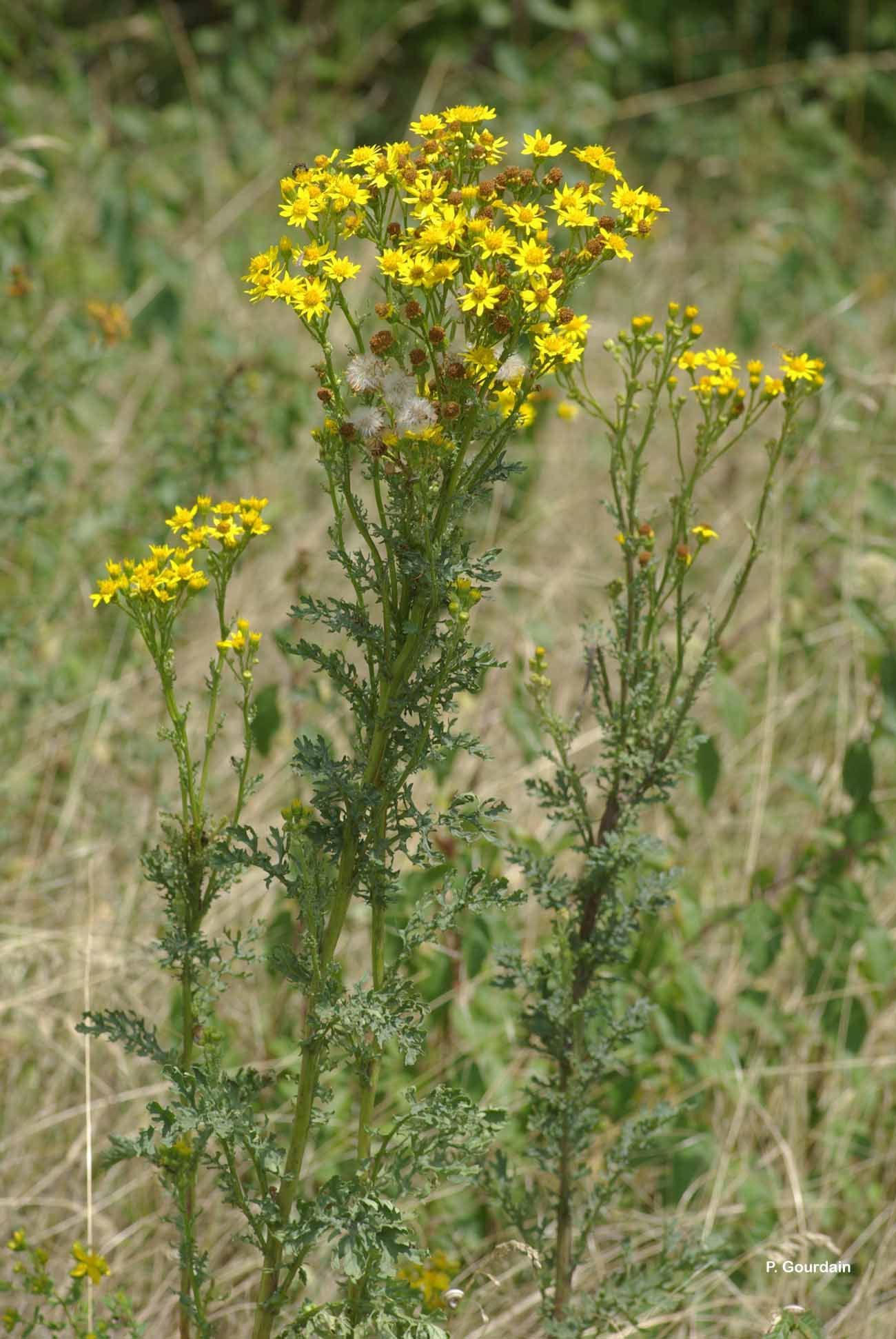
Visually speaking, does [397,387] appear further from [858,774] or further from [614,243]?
[858,774]

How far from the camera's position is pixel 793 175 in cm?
601

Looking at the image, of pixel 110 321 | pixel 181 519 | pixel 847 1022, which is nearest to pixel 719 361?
pixel 181 519

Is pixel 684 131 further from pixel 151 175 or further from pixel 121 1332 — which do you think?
pixel 121 1332

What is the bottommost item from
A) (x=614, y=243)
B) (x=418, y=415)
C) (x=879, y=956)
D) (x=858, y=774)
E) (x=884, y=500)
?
(x=879, y=956)

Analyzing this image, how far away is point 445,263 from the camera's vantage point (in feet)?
4.58

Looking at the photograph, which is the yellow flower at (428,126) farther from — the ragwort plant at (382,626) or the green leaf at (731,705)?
the green leaf at (731,705)

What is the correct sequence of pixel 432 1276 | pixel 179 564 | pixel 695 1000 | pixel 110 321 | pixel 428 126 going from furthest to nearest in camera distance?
1. pixel 110 321
2. pixel 695 1000
3. pixel 432 1276
4. pixel 179 564
5. pixel 428 126

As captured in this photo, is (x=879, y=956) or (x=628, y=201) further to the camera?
(x=879, y=956)

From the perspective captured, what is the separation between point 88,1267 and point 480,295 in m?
→ 1.41

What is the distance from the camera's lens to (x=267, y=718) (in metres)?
2.62

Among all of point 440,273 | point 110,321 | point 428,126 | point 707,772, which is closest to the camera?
point 440,273

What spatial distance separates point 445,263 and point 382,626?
1.39 feet

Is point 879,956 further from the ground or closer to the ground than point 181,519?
closer to the ground

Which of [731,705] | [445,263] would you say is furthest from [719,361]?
[731,705]
